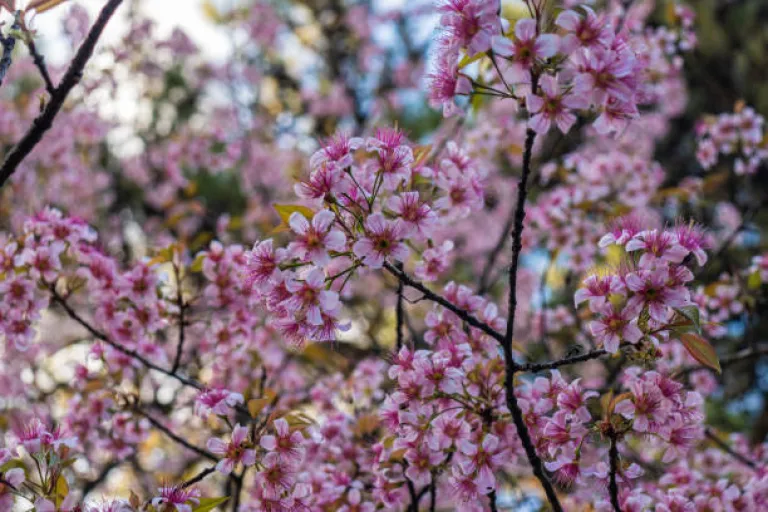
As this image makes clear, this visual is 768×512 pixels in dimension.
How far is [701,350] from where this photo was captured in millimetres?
1381

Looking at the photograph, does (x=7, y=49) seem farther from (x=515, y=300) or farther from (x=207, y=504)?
(x=515, y=300)

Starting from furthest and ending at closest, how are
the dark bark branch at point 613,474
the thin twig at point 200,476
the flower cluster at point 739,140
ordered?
1. the flower cluster at point 739,140
2. the thin twig at point 200,476
3. the dark bark branch at point 613,474

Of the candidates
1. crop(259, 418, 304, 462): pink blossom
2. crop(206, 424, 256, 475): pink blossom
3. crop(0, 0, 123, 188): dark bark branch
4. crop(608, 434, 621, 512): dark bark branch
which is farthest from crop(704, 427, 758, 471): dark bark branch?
crop(0, 0, 123, 188): dark bark branch

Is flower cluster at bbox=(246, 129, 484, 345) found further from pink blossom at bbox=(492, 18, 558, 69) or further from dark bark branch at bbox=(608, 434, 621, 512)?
dark bark branch at bbox=(608, 434, 621, 512)

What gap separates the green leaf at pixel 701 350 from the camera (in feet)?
4.46

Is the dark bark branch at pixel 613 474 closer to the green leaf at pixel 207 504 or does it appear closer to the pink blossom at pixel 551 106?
the pink blossom at pixel 551 106

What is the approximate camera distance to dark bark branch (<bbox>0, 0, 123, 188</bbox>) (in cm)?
167

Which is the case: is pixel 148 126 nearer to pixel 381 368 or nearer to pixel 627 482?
pixel 381 368

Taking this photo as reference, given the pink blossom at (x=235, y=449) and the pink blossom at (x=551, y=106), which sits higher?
the pink blossom at (x=551, y=106)

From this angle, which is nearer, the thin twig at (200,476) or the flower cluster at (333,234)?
the flower cluster at (333,234)

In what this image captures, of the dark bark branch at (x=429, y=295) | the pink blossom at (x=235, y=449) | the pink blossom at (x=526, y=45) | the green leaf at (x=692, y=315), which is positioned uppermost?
the pink blossom at (x=526, y=45)

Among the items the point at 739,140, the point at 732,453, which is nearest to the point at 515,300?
the point at 732,453

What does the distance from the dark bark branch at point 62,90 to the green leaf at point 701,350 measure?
1460mm

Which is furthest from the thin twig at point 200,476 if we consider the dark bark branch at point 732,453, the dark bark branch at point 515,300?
the dark bark branch at point 732,453
